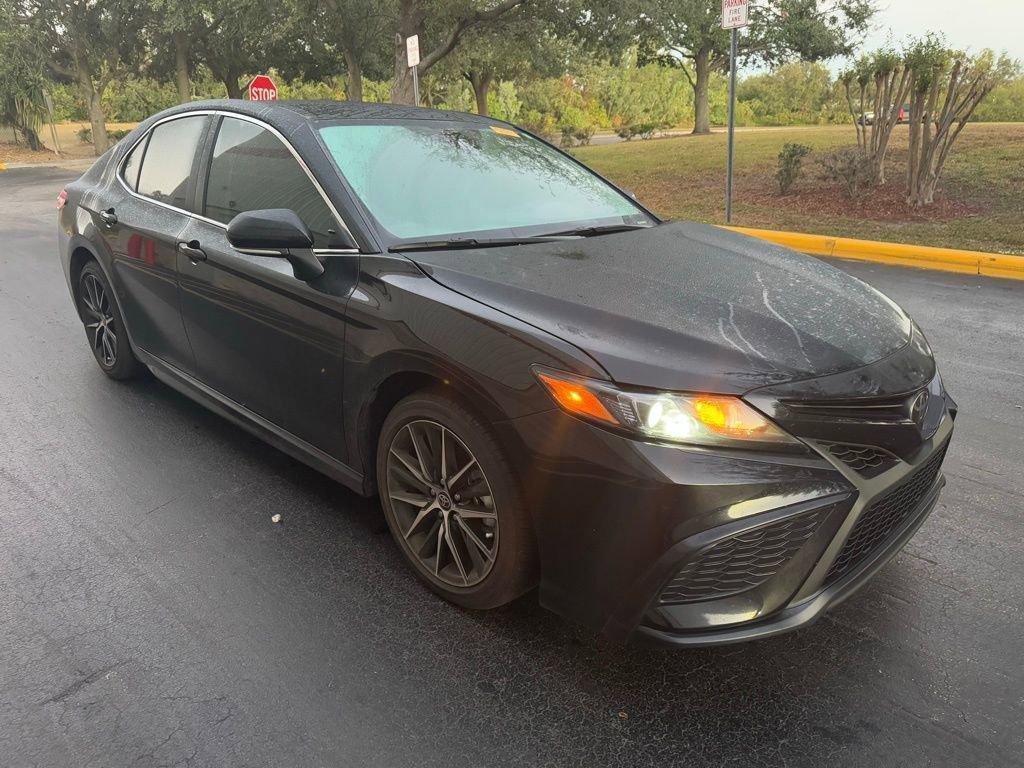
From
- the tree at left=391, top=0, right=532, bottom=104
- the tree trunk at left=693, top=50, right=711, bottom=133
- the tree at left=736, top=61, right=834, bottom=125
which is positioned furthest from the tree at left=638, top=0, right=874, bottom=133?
the tree at left=736, top=61, right=834, bottom=125

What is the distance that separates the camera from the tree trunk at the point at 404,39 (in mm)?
20250

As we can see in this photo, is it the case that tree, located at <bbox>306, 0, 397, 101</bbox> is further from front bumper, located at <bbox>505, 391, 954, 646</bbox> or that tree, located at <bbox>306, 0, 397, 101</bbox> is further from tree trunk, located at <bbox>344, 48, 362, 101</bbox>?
front bumper, located at <bbox>505, 391, 954, 646</bbox>

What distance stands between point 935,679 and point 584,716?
42.3 inches

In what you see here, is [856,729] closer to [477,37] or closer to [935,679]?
[935,679]

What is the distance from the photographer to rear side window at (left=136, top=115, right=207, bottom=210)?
3.73 m

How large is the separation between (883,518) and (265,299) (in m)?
2.38

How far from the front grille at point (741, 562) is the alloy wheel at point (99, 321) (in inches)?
154

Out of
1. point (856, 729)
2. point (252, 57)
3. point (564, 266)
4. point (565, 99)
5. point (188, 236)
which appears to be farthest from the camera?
point (565, 99)

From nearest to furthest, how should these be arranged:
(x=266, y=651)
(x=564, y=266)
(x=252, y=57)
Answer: (x=266, y=651), (x=564, y=266), (x=252, y=57)

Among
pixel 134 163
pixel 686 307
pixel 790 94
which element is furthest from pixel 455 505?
pixel 790 94

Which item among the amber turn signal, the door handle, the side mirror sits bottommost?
the amber turn signal

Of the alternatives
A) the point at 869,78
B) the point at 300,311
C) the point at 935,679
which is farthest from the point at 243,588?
the point at 869,78

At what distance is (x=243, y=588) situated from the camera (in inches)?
109

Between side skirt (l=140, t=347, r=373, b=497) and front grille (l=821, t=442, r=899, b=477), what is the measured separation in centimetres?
168
